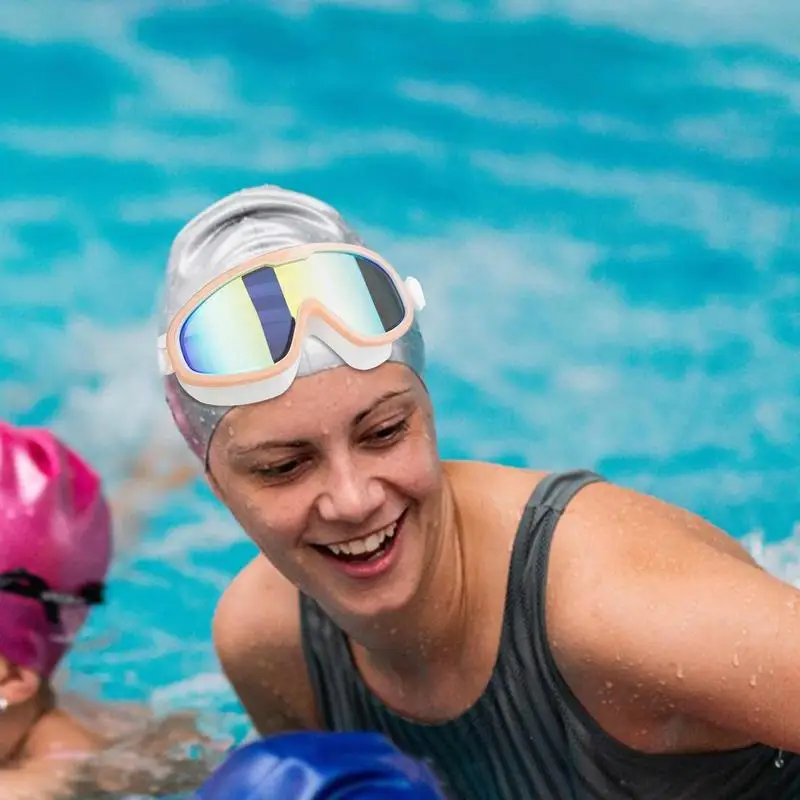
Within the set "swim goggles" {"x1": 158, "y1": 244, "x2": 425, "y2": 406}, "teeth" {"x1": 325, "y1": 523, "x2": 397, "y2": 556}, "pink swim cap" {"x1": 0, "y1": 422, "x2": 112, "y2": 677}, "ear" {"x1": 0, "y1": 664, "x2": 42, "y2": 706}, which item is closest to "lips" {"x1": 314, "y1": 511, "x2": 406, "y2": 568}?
"teeth" {"x1": 325, "y1": 523, "x2": 397, "y2": 556}

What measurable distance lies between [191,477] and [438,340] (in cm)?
120

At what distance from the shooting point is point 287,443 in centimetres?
252

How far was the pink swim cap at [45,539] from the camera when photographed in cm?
366

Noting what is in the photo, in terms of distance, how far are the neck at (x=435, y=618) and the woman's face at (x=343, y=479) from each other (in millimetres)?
86

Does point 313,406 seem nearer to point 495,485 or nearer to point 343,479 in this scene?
point 343,479

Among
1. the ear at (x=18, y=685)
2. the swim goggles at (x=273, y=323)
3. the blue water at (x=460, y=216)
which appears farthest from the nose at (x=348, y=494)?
the blue water at (x=460, y=216)

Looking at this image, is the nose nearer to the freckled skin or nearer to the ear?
the freckled skin

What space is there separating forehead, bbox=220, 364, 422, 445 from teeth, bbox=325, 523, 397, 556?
0.22 m

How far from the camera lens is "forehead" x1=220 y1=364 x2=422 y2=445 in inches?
98.6

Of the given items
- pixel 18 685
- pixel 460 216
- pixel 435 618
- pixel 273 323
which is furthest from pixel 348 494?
pixel 460 216

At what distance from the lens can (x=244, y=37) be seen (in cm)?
735

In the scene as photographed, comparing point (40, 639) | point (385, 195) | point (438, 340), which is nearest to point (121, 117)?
point (385, 195)

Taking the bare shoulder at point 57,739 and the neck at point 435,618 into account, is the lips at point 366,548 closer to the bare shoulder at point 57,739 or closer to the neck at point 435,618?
the neck at point 435,618

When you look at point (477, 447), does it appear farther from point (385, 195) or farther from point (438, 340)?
point (385, 195)
